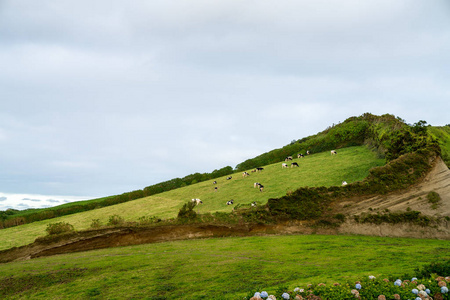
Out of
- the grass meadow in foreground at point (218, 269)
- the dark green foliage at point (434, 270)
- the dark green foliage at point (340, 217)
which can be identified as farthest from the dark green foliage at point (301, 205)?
the dark green foliage at point (434, 270)

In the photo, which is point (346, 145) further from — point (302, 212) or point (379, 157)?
point (302, 212)

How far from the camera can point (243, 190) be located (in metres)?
41.6

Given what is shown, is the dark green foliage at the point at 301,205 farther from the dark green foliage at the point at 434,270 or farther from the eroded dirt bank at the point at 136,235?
the dark green foliage at the point at 434,270

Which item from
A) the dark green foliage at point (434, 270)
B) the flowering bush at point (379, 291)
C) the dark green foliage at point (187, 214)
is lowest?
the dark green foliage at point (434, 270)

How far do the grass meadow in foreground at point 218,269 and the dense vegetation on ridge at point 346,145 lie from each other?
9062mm

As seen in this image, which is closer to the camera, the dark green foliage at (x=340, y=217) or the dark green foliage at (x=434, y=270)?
the dark green foliage at (x=434, y=270)

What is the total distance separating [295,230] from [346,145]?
35996 millimetres

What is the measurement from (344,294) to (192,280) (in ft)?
21.5

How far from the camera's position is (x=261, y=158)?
65.6 m

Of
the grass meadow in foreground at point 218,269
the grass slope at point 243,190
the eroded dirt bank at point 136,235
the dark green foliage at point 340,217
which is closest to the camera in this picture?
the grass meadow in foreground at point 218,269

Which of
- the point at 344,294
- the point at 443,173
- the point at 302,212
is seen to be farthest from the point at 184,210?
the point at 443,173

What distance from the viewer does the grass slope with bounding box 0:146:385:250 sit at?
34.7m

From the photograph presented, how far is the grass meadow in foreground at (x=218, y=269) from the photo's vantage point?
1064 cm

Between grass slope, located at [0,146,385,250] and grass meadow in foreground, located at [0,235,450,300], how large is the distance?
13497 millimetres
